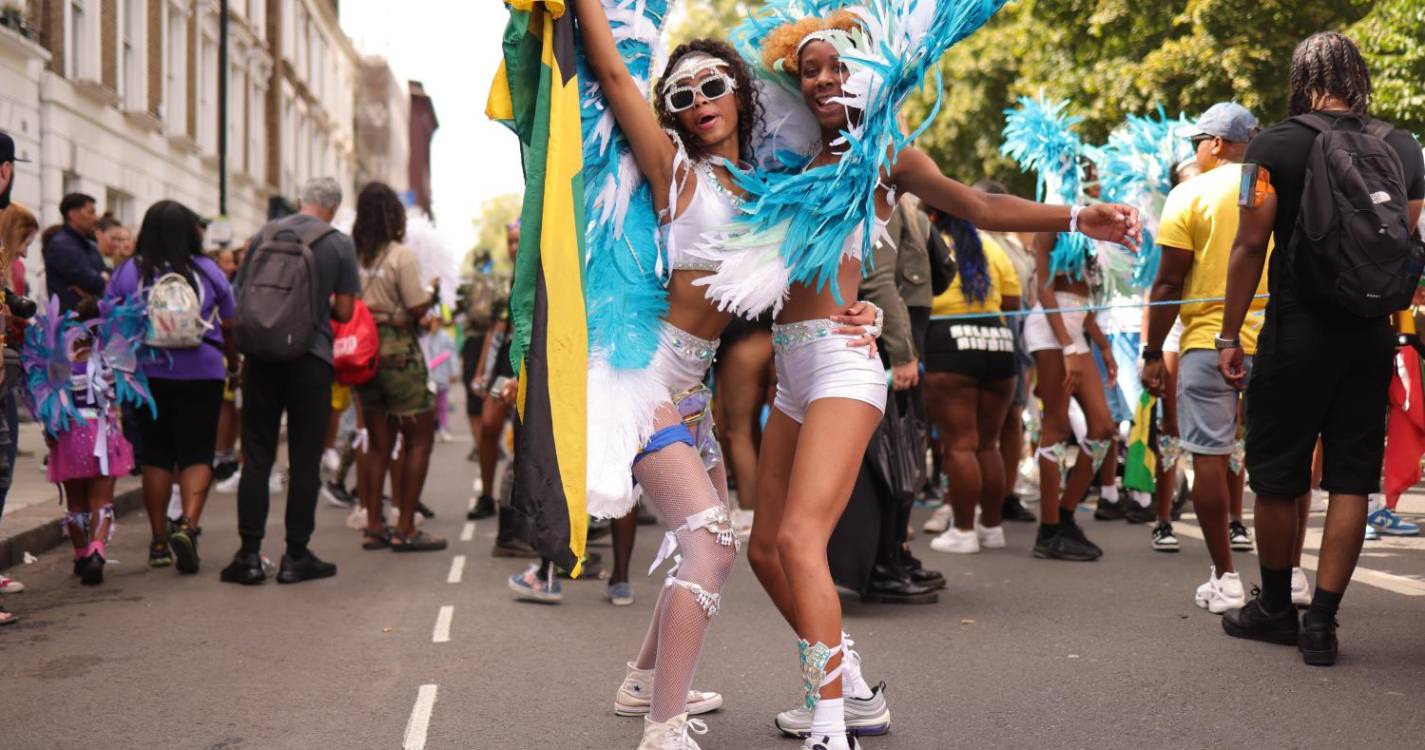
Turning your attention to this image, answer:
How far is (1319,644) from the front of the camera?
5.08 m

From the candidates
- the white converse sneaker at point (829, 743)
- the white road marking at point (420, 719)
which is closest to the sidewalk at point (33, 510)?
the white road marking at point (420, 719)

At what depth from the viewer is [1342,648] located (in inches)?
211

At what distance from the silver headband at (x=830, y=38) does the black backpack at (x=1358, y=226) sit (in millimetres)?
1929

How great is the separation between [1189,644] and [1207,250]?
1732 mm

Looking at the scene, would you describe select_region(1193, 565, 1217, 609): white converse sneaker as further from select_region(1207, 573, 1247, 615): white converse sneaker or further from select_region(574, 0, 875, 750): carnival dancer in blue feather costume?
select_region(574, 0, 875, 750): carnival dancer in blue feather costume

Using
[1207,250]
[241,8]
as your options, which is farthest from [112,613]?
[241,8]

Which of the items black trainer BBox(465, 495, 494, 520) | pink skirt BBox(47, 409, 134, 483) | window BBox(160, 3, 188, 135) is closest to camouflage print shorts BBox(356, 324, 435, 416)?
pink skirt BBox(47, 409, 134, 483)

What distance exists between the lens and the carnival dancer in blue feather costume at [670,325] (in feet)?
12.9

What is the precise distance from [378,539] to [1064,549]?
4.01m

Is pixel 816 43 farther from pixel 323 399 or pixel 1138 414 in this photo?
pixel 1138 414

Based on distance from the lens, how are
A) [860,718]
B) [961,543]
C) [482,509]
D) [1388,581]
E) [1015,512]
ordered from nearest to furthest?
[860,718]
[1388,581]
[961,543]
[1015,512]
[482,509]

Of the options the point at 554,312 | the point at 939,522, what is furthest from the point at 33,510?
the point at 554,312

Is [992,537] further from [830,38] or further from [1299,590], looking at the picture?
[830,38]

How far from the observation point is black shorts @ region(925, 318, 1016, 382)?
311 inches
